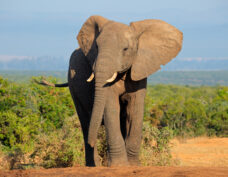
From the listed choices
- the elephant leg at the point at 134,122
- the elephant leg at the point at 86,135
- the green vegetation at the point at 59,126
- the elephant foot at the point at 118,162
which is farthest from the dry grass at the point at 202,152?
the elephant foot at the point at 118,162

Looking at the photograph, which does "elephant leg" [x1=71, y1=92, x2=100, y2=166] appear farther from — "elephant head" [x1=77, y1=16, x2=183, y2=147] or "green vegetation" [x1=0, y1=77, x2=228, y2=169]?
"elephant head" [x1=77, y1=16, x2=183, y2=147]

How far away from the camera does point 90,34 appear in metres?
6.80

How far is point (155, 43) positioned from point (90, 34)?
1.06 meters

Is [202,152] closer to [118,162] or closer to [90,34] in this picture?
[118,162]

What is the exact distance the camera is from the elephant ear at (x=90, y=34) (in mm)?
6547

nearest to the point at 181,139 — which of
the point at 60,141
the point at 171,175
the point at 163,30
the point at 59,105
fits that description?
the point at 59,105

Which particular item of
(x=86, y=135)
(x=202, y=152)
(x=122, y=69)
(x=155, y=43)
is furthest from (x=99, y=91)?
(x=202, y=152)

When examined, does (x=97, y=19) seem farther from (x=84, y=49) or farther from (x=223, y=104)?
(x=223, y=104)

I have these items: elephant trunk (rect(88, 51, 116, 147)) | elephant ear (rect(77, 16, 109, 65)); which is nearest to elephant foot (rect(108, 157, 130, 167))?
elephant trunk (rect(88, 51, 116, 147))

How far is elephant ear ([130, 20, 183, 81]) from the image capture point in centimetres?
632

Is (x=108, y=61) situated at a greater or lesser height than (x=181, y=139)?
greater

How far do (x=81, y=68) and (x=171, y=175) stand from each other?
3405 mm

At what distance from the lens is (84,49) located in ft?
22.4

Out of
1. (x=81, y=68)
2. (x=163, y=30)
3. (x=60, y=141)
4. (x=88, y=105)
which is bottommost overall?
(x=60, y=141)
